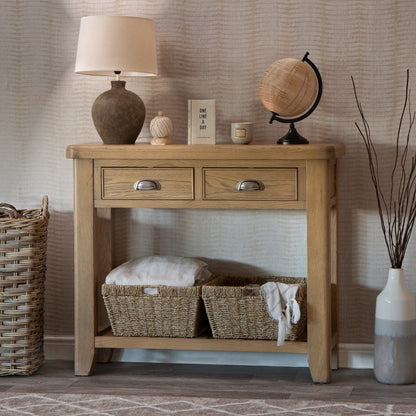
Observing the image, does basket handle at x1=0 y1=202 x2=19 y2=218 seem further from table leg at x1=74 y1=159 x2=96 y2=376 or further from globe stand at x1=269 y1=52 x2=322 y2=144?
globe stand at x1=269 y1=52 x2=322 y2=144

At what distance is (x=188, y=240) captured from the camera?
10.7 feet

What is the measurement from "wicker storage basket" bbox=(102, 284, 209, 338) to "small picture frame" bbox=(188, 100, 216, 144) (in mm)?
559

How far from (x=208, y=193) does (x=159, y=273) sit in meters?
0.36

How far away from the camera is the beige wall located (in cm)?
311

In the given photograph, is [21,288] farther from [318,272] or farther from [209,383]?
[318,272]

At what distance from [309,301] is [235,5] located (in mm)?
1210

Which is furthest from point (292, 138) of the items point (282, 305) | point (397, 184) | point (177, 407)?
point (177, 407)

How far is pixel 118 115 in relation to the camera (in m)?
2.97

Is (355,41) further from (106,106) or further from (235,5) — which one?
(106,106)

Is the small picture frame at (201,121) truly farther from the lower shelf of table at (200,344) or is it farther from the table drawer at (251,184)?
the lower shelf of table at (200,344)

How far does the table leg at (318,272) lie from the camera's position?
110 inches

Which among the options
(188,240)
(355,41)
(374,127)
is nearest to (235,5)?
(355,41)

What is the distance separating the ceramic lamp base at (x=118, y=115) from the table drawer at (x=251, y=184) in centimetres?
35

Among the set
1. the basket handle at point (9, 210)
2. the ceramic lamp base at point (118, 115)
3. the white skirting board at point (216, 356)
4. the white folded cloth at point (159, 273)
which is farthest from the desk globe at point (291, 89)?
the basket handle at point (9, 210)
